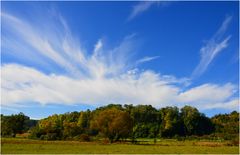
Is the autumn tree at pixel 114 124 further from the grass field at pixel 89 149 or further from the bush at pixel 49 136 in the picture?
the grass field at pixel 89 149

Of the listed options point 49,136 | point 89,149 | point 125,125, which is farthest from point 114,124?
point 89,149

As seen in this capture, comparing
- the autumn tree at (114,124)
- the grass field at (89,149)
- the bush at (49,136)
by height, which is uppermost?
the autumn tree at (114,124)

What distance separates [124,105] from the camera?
162875 millimetres

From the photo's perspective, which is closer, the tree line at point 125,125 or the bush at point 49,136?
the tree line at point 125,125

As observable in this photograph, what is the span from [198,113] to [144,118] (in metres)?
23.1

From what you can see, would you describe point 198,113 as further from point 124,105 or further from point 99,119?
point 99,119

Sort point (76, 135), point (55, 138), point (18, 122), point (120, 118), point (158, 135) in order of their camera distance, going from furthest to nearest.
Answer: point (158, 135) < point (18, 122) < point (76, 135) < point (55, 138) < point (120, 118)

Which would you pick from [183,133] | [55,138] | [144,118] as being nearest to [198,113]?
[183,133]

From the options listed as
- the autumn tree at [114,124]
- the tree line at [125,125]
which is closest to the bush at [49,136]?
the tree line at [125,125]

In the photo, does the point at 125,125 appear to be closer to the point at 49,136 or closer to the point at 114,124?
the point at 114,124

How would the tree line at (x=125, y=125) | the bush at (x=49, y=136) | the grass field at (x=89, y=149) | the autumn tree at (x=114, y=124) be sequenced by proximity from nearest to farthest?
the grass field at (x=89, y=149) < the autumn tree at (x=114, y=124) < the tree line at (x=125, y=125) < the bush at (x=49, y=136)

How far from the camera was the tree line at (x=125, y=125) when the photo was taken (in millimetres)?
91125

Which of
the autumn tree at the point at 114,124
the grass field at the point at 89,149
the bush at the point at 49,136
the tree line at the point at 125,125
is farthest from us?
the bush at the point at 49,136

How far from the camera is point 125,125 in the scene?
295ft
